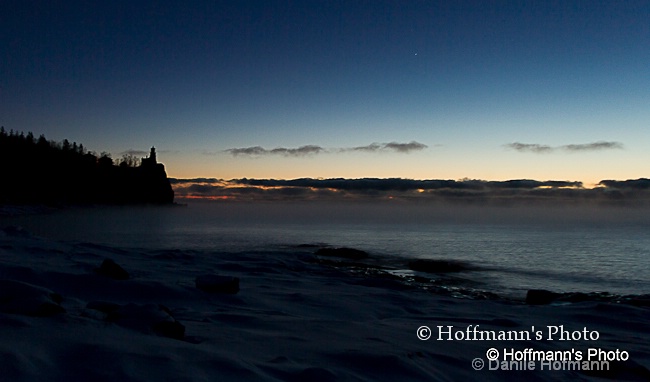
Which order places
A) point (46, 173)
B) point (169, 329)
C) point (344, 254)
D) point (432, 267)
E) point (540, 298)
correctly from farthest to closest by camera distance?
point (46, 173) < point (344, 254) < point (432, 267) < point (540, 298) < point (169, 329)

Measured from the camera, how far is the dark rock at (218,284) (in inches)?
516

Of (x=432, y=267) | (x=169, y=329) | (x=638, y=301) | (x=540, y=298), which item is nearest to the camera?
(x=169, y=329)

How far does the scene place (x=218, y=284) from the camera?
519 inches

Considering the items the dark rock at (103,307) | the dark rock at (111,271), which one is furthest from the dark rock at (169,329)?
the dark rock at (111,271)

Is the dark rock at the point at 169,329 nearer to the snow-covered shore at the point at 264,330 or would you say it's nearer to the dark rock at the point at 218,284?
the snow-covered shore at the point at 264,330

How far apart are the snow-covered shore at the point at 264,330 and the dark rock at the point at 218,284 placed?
192 mm

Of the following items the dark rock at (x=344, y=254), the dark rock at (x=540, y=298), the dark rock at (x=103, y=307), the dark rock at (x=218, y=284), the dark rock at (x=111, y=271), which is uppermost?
the dark rock at (x=103, y=307)

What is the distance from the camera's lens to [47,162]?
157 metres

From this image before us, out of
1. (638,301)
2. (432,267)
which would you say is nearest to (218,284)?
(638,301)

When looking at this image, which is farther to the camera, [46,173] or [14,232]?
[46,173]

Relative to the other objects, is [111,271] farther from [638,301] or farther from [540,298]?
[638,301]

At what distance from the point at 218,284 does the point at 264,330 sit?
179 inches

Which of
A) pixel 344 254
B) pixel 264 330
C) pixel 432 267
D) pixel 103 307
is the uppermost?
pixel 103 307

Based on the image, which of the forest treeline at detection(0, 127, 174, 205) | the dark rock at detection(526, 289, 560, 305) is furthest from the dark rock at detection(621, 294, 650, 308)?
the forest treeline at detection(0, 127, 174, 205)
